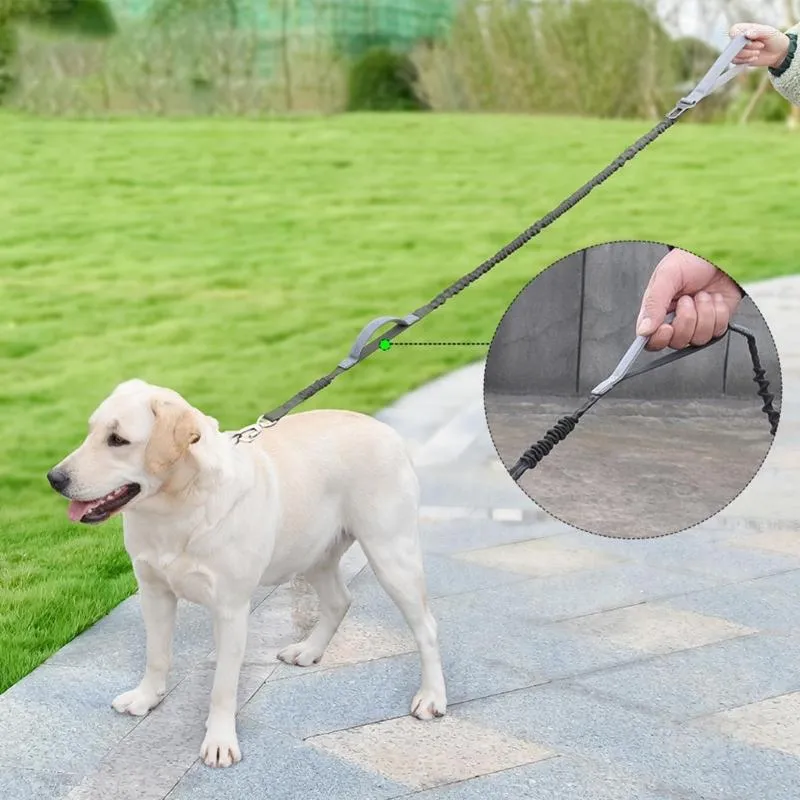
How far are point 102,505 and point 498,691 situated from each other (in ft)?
4.32

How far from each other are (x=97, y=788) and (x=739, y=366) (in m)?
2.11

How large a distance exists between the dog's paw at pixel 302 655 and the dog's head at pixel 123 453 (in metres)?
0.96

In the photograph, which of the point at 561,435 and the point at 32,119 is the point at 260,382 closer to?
the point at 561,435

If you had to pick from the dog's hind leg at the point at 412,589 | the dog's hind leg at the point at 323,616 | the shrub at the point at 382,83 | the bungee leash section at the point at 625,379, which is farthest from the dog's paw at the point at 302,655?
the shrub at the point at 382,83

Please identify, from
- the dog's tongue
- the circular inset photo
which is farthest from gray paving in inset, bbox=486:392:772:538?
the dog's tongue

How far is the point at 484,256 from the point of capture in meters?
11.3

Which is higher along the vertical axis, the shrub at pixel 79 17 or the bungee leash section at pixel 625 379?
the shrub at pixel 79 17

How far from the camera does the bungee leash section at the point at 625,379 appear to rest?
311 centimetres

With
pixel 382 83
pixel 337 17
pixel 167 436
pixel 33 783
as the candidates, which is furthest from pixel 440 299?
pixel 337 17

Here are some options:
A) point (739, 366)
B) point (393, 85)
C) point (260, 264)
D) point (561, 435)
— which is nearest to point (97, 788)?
point (561, 435)

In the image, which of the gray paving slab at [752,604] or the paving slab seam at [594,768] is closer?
the paving slab seam at [594,768]

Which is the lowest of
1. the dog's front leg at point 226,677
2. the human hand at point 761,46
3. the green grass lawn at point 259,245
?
the green grass lawn at point 259,245

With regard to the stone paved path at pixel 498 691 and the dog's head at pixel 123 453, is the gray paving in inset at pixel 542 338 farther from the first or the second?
the dog's head at pixel 123 453

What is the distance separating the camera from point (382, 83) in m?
18.1
